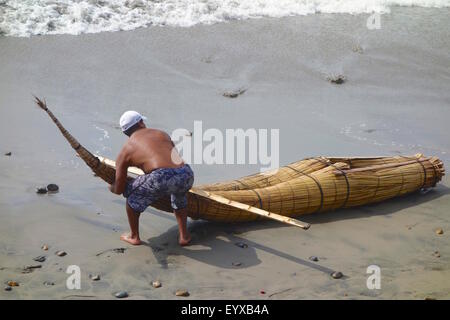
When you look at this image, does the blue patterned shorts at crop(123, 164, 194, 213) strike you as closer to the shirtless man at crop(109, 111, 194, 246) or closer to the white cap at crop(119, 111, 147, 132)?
the shirtless man at crop(109, 111, 194, 246)

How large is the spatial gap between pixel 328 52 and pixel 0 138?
5.37 m

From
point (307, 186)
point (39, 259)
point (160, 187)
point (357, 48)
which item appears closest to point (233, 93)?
point (357, 48)

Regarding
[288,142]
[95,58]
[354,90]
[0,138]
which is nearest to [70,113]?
[0,138]

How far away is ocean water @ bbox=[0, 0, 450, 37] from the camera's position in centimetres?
1071

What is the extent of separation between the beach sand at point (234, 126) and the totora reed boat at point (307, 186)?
0.16 m

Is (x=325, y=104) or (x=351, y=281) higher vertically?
(x=325, y=104)

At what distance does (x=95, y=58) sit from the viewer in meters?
9.65

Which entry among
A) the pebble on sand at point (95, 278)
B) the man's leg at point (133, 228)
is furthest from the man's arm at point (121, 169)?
the pebble on sand at point (95, 278)

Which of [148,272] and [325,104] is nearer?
[148,272]

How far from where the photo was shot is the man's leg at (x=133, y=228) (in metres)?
5.40

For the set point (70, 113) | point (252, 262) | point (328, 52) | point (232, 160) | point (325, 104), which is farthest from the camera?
point (328, 52)

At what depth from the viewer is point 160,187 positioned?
5277 mm

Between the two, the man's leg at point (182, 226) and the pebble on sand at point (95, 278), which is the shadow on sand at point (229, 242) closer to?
the man's leg at point (182, 226)

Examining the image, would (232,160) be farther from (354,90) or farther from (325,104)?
(354,90)
